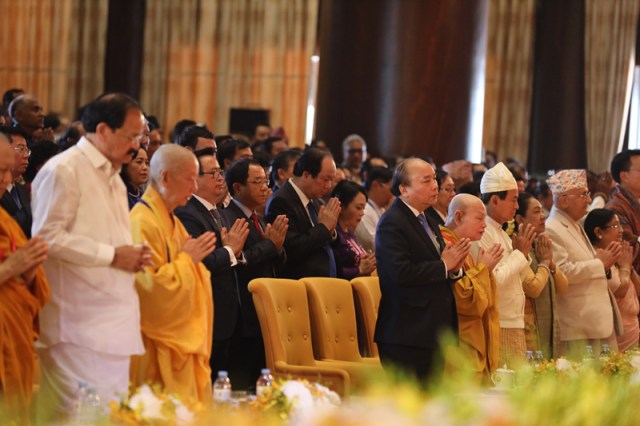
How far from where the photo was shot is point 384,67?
10.8 metres

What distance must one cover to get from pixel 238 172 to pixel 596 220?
2.77 metres

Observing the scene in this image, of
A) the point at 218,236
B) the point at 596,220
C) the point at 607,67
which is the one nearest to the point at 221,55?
the point at 607,67

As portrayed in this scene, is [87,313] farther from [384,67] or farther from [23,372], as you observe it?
[384,67]

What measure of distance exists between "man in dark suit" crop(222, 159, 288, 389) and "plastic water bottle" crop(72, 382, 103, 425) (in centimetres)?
276

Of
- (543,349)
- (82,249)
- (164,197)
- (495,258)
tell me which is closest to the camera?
(82,249)

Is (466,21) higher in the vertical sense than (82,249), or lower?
higher

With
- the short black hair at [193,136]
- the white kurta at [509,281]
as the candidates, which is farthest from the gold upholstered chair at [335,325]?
the short black hair at [193,136]

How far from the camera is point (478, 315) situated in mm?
6527

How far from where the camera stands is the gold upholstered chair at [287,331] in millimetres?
6094

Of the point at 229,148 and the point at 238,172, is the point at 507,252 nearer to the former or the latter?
the point at 238,172

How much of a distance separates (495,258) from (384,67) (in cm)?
452

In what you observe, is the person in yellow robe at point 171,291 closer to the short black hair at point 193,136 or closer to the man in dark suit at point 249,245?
the man in dark suit at point 249,245

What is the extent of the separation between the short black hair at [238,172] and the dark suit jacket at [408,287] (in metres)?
0.78

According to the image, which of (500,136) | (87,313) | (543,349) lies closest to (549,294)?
(543,349)
